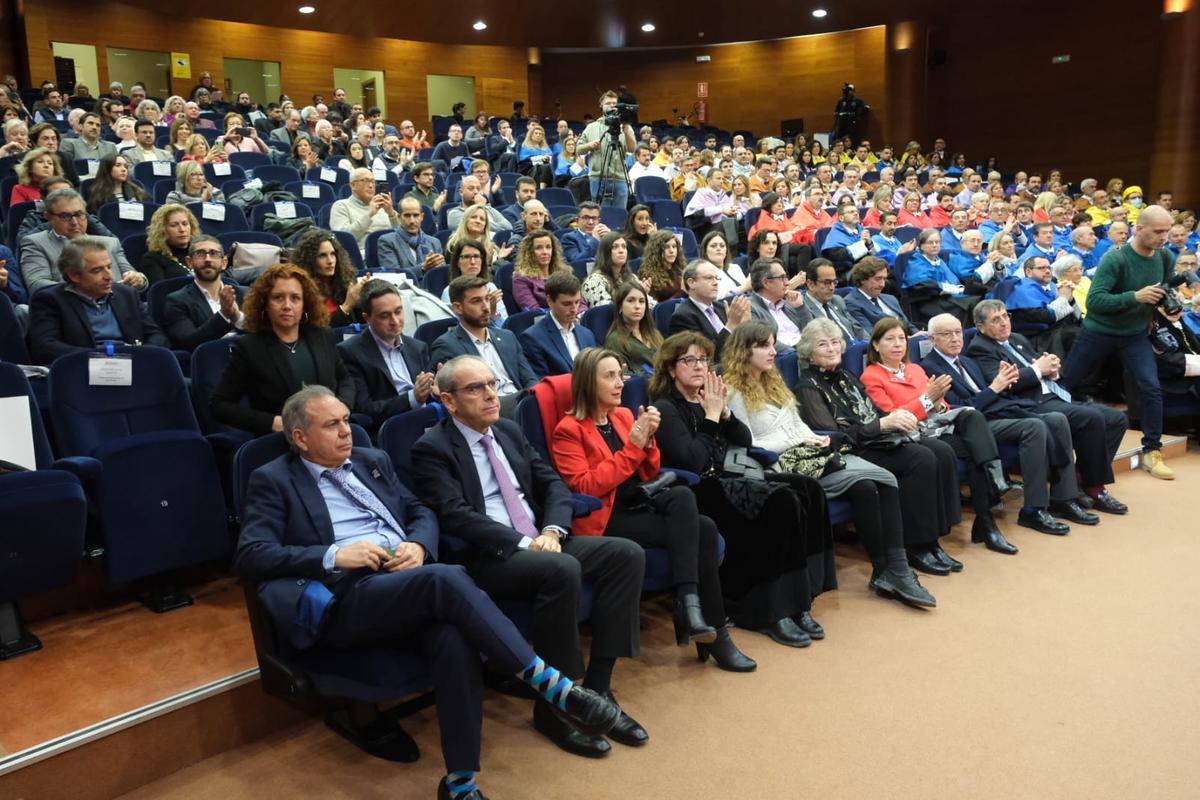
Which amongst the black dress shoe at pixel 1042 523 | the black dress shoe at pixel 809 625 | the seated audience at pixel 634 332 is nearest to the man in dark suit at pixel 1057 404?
the black dress shoe at pixel 1042 523

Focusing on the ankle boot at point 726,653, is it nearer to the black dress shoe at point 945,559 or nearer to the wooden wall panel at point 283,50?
the black dress shoe at point 945,559

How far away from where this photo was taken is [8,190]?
4586mm

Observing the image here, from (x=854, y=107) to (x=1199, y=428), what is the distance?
359 inches

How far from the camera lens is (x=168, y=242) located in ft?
12.2

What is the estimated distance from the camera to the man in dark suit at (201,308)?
10.2 feet

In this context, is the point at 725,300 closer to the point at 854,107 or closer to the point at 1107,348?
the point at 1107,348

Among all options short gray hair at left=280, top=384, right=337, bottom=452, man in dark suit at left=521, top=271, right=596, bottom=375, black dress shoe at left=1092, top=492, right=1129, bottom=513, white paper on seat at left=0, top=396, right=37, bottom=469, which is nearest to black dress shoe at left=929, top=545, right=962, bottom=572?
black dress shoe at left=1092, top=492, right=1129, bottom=513

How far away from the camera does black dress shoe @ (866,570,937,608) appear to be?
9.19 ft

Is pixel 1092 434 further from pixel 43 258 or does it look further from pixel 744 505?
pixel 43 258

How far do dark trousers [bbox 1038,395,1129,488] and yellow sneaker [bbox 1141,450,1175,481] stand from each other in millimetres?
595

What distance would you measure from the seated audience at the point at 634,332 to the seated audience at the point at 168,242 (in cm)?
178

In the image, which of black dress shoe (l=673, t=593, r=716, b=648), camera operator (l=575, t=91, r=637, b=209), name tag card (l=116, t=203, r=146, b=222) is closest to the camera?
black dress shoe (l=673, t=593, r=716, b=648)

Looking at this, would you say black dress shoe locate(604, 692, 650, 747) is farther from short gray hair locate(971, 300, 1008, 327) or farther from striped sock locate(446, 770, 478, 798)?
short gray hair locate(971, 300, 1008, 327)

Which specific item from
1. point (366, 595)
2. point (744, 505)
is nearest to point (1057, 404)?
point (744, 505)
